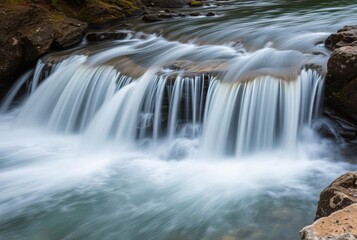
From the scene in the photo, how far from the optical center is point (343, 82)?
18.9ft

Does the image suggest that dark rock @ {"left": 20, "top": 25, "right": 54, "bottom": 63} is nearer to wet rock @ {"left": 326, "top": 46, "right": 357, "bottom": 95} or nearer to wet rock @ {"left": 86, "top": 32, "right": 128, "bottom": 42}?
wet rock @ {"left": 86, "top": 32, "right": 128, "bottom": 42}

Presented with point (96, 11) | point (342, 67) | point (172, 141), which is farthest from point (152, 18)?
point (342, 67)

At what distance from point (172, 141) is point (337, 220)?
4344 millimetres

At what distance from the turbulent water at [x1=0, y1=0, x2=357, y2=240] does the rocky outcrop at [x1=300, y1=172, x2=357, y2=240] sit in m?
1.07

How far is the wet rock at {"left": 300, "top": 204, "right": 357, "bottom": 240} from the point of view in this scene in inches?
83.0

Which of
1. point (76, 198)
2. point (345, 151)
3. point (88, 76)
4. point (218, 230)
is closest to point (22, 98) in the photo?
point (88, 76)

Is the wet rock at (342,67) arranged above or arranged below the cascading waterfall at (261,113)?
above

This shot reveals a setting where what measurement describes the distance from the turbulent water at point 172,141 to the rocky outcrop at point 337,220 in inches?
42.0

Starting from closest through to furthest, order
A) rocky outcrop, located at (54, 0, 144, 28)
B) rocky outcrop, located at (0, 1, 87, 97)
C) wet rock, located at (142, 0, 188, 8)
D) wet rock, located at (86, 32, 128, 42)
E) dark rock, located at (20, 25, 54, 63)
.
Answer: rocky outcrop, located at (0, 1, 87, 97) < dark rock, located at (20, 25, 54, 63) < wet rock, located at (86, 32, 128, 42) < rocky outcrop, located at (54, 0, 144, 28) < wet rock, located at (142, 0, 188, 8)

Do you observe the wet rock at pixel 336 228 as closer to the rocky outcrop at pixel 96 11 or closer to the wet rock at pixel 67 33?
the wet rock at pixel 67 33

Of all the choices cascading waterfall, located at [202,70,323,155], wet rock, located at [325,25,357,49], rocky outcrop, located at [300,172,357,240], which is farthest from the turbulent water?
rocky outcrop, located at [300,172,357,240]

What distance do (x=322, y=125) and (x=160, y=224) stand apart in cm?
311

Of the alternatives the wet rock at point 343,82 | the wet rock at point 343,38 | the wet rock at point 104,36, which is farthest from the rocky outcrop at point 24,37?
the wet rock at point 343,82

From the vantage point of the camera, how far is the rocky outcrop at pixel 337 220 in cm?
214
